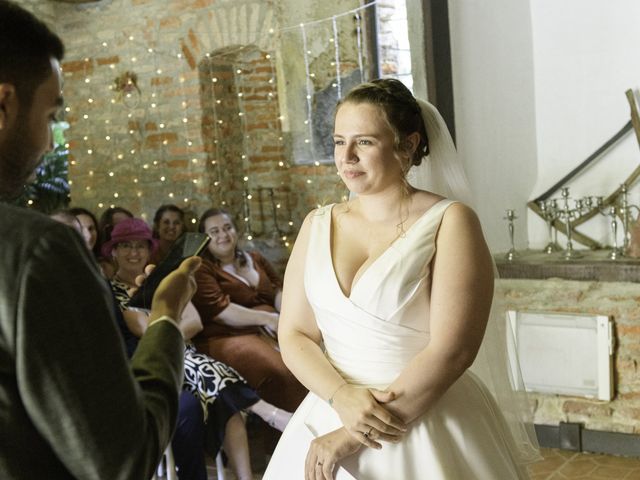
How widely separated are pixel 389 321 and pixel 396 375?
0.14m

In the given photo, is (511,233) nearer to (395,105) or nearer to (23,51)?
(395,105)

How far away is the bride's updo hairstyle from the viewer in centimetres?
213

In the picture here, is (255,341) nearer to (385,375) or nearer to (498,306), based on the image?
(498,306)

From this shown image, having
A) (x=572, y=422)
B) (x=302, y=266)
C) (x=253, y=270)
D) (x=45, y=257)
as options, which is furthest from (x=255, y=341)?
(x=45, y=257)

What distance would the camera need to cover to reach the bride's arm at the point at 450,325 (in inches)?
76.4

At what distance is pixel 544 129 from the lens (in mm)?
5250

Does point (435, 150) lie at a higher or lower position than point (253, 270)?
higher

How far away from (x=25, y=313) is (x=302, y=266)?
1260mm

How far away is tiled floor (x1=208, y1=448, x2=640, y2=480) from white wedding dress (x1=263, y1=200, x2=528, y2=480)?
6.81 feet

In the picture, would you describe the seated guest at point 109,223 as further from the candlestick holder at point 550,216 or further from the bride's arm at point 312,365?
the candlestick holder at point 550,216

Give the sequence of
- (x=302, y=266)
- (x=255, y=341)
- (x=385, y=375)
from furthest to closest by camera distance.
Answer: (x=255, y=341), (x=302, y=266), (x=385, y=375)

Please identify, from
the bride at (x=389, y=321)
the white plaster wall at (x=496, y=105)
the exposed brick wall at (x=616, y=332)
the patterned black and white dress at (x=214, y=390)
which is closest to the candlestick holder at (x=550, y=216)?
the white plaster wall at (x=496, y=105)

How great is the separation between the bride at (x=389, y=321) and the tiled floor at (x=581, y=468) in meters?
2.09

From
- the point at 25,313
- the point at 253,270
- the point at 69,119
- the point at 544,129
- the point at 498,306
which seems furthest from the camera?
the point at 69,119
